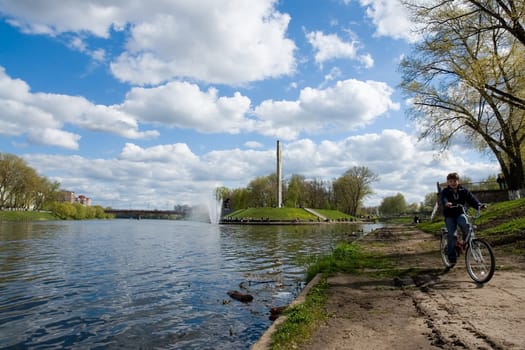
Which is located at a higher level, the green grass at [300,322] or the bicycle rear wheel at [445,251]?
the bicycle rear wheel at [445,251]

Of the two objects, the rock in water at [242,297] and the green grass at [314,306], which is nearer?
the green grass at [314,306]

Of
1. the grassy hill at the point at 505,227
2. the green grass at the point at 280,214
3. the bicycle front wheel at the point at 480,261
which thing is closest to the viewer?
the bicycle front wheel at the point at 480,261

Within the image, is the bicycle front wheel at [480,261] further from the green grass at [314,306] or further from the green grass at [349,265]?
the green grass at [349,265]

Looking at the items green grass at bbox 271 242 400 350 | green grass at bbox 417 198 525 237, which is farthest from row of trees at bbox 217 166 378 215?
green grass at bbox 271 242 400 350

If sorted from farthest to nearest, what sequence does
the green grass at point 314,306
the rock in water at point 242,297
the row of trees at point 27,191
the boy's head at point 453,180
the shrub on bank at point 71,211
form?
the shrub on bank at point 71,211
the row of trees at point 27,191
the rock in water at point 242,297
the boy's head at point 453,180
the green grass at point 314,306

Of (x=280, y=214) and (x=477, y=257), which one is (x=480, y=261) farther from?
(x=280, y=214)

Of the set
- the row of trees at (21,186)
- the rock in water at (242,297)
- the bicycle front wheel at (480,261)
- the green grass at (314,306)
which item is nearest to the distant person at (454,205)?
the bicycle front wheel at (480,261)

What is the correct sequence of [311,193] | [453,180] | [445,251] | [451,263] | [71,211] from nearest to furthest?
[453,180]
[451,263]
[445,251]
[71,211]
[311,193]

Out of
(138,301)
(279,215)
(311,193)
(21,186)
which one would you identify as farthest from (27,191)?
(138,301)

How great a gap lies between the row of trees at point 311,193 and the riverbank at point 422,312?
88550 millimetres

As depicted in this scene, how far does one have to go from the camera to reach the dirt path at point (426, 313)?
465 centimetres

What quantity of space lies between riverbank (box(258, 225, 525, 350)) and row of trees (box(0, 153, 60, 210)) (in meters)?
86.1

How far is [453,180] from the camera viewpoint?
9055 millimetres

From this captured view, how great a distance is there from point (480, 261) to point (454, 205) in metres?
1.40
